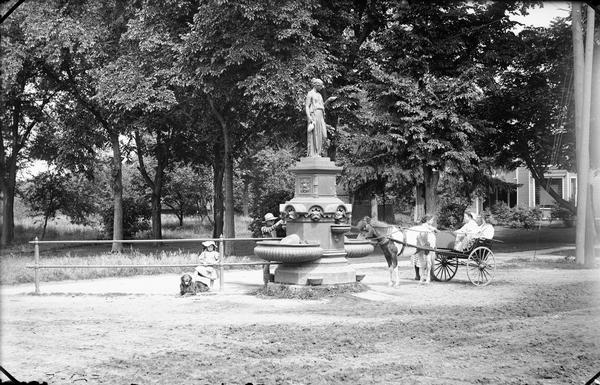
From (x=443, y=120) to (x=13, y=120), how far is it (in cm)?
2095

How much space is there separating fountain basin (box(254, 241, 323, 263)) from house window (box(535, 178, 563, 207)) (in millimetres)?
7760

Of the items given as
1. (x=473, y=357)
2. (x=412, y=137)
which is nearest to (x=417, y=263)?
(x=473, y=357)

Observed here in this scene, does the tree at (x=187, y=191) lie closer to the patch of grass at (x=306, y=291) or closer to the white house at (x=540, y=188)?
the white house at (x=540, y=188)

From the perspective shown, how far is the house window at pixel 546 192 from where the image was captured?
1856cm

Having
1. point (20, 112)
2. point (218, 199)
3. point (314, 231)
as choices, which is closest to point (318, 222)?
point (314, 231)

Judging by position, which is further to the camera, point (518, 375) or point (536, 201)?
point (536, 201)

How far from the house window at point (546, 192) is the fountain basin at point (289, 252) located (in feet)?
25.5

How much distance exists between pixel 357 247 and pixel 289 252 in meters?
2.33

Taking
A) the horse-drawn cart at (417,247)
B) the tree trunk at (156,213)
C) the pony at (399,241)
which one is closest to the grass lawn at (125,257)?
the tree trunk at (156,213)

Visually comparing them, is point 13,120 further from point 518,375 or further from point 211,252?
point 518,375

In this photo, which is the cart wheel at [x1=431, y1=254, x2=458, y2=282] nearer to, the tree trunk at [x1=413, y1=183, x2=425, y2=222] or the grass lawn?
the grass lawn

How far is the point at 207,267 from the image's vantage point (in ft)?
48.3

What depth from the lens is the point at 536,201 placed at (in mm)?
19094

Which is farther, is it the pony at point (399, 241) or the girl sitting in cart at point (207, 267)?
the pony at point (399, 241)
